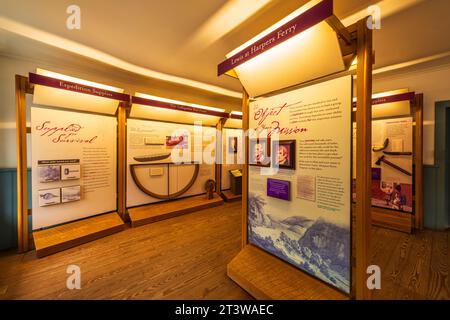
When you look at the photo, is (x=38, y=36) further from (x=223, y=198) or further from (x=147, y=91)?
(x=223, y=198)

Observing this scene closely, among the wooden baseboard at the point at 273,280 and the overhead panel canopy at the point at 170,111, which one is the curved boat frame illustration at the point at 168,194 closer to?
the overhead panel canopy at the point at 170,111

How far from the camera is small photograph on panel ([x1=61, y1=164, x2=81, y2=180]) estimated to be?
281 cm

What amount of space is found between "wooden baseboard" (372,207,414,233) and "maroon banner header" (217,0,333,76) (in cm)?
369

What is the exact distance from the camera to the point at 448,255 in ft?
7.90

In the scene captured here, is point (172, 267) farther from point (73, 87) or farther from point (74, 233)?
point (73, 87)

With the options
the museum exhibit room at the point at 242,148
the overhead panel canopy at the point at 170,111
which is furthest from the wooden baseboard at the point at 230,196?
the overhead panel canopy at the point at 170,111

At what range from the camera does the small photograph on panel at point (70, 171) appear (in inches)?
111

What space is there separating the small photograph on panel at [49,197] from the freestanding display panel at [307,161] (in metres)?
2.81

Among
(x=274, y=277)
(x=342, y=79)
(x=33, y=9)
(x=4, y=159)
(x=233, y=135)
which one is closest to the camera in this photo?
(x=342, y=79)

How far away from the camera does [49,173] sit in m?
2.69

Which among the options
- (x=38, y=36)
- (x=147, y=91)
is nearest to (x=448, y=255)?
(x=147, y=91)

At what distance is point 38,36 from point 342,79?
3.58 m

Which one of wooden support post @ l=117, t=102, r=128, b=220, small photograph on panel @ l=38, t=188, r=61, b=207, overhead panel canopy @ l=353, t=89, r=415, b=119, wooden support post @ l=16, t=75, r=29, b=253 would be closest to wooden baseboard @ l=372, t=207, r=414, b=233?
overhead panel canopy @ l=353, t=89, r=415, b=119

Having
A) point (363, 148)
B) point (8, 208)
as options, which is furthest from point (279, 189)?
point (8, 208)
